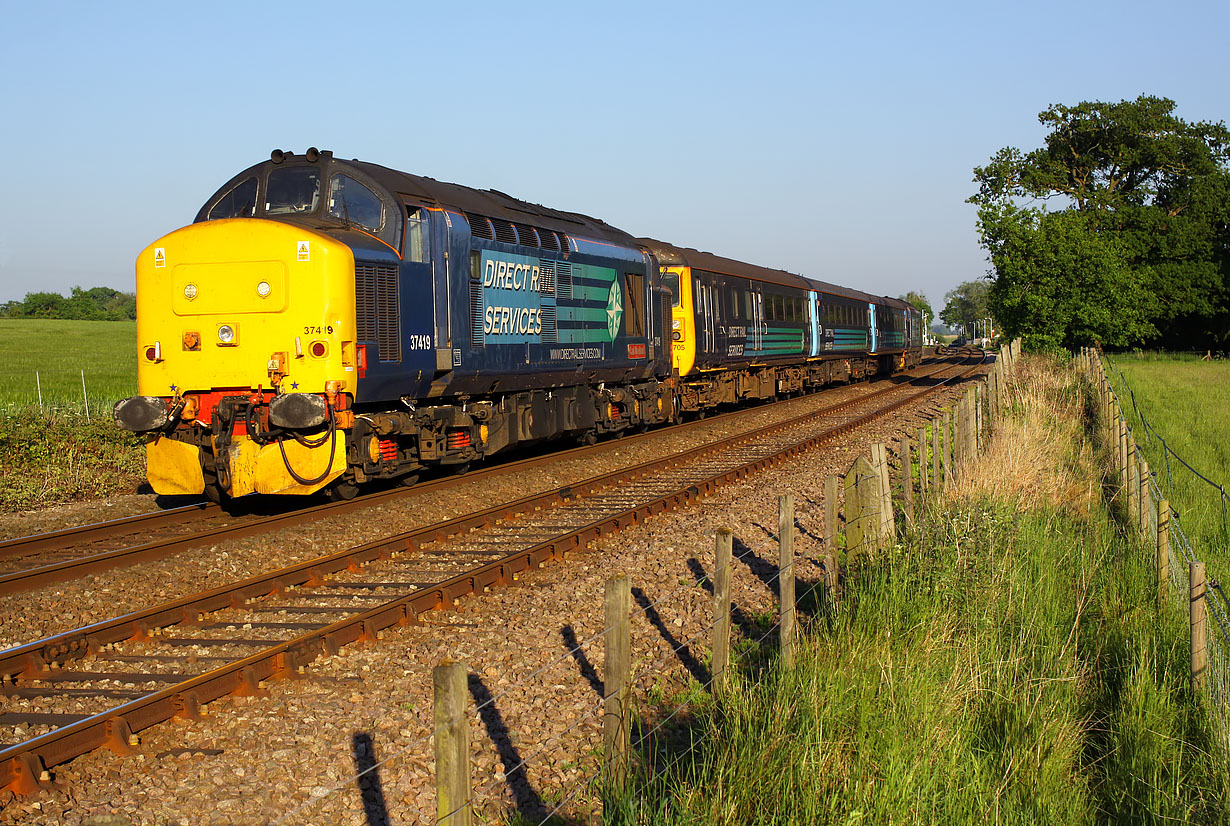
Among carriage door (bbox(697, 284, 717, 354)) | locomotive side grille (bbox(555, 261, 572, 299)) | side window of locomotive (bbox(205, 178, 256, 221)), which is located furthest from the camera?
carriage door (bbox(697, 284, 717, 354))

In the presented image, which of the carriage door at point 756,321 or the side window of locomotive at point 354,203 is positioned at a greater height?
the side window of locomotive at point 354,203

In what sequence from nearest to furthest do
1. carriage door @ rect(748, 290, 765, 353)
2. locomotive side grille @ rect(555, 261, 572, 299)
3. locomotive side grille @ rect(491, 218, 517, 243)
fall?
locomotive side grille @ rect(491, 218, 517, 243), locomotive side grille @ rect(555, 261, 572, 299), carriage door @ rect(748, 290, 765, 353)

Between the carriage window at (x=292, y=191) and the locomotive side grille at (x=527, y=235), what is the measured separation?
10.8 feet

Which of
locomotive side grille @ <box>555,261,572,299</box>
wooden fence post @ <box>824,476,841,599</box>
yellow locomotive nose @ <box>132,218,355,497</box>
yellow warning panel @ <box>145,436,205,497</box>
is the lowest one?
wooden fence post @ <box>824,476,841,599</box>

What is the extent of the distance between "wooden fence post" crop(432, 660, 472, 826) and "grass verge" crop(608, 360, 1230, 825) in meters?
0.96

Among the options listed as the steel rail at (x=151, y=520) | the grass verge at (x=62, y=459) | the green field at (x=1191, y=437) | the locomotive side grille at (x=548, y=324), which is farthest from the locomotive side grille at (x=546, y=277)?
the green field at (x=1191, y=437)

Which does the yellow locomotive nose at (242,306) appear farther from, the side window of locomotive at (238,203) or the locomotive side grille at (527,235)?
the locomotive side grille at (527,235)

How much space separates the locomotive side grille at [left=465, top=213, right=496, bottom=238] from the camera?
12.6m

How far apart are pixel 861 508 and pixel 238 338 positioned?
650 cm

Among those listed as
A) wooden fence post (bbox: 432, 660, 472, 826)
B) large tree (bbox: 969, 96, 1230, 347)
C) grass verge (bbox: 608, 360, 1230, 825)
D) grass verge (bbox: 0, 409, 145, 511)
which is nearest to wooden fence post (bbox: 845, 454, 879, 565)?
grass verge (bbox: 608, 360, 1230, 825)

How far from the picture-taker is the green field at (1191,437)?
10617 mm

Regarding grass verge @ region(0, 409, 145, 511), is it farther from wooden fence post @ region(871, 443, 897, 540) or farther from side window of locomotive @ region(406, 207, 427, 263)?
wooden fence post @ region(871, 443, 897, 540)

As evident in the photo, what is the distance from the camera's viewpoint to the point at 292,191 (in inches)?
446

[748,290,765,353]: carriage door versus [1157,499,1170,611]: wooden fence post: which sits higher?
[748,290,765,353]: carriage door
